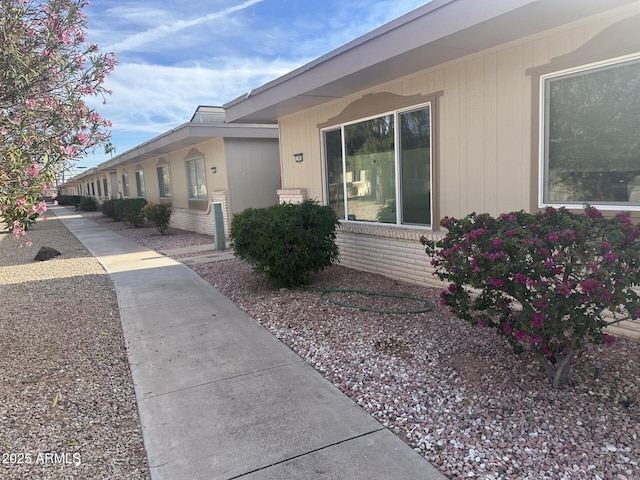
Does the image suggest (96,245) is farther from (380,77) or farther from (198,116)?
(380,77)

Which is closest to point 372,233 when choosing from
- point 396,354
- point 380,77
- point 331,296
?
point 331,296

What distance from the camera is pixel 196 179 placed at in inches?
611

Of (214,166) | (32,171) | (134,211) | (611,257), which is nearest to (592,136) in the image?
(611,257)

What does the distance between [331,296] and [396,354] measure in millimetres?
2228

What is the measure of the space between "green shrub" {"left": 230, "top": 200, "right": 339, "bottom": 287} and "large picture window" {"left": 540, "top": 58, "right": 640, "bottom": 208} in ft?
10.1

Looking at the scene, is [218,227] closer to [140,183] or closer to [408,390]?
[408,390]

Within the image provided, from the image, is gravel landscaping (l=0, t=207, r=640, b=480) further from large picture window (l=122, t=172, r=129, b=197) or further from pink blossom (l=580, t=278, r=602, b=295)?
large picture window (l=122, t=172, r=129, b=197)

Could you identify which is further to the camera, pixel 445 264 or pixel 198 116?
pixel 198 116

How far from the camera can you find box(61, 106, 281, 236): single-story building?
12.8m

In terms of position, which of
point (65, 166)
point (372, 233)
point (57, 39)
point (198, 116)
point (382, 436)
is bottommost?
point (382, 436)

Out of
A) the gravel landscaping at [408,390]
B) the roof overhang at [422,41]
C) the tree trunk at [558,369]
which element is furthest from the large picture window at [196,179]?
the tree trunk at [558,369]

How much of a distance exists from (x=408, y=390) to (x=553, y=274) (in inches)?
55.7

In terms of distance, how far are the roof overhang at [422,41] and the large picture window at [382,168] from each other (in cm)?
66

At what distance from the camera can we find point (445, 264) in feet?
11.7
